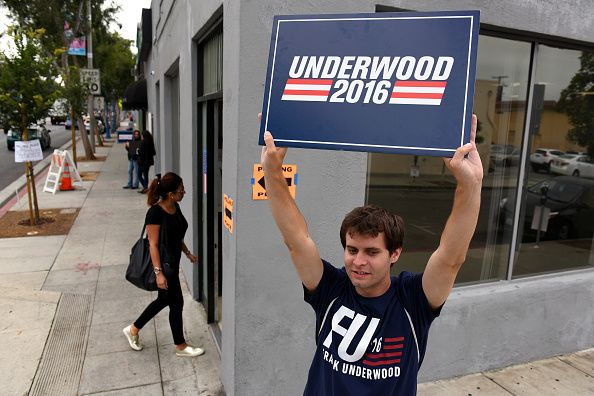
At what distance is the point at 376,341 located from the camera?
1900 mm

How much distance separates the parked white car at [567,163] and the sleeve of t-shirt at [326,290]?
168 inches

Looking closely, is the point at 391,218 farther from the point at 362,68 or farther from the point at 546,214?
the point at 546,214

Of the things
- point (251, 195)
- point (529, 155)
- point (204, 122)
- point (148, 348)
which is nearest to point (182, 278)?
point (148, 348)

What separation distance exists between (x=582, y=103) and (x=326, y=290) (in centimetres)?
472

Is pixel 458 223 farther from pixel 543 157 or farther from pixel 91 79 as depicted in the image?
pixel 91 79

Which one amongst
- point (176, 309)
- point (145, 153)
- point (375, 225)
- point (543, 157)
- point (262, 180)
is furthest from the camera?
point (145, 153)

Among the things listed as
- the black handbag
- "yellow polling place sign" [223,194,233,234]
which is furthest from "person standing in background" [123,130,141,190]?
"yellow polling place sign" [223,194,233,234]

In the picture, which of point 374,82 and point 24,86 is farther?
point 24,86

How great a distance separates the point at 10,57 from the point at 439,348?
31.7 feet

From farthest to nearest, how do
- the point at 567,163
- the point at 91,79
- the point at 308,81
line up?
the point at 91,79 < the point at 567,163 < the point at 308,81

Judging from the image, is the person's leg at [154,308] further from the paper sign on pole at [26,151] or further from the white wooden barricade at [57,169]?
the white wooden barricade at [57,169]

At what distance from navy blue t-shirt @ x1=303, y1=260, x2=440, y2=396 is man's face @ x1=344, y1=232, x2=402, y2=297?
132 millimetres

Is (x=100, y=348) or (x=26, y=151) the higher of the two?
(x=26, y=151)

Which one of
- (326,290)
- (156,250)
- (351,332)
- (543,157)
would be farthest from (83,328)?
(543,157)
